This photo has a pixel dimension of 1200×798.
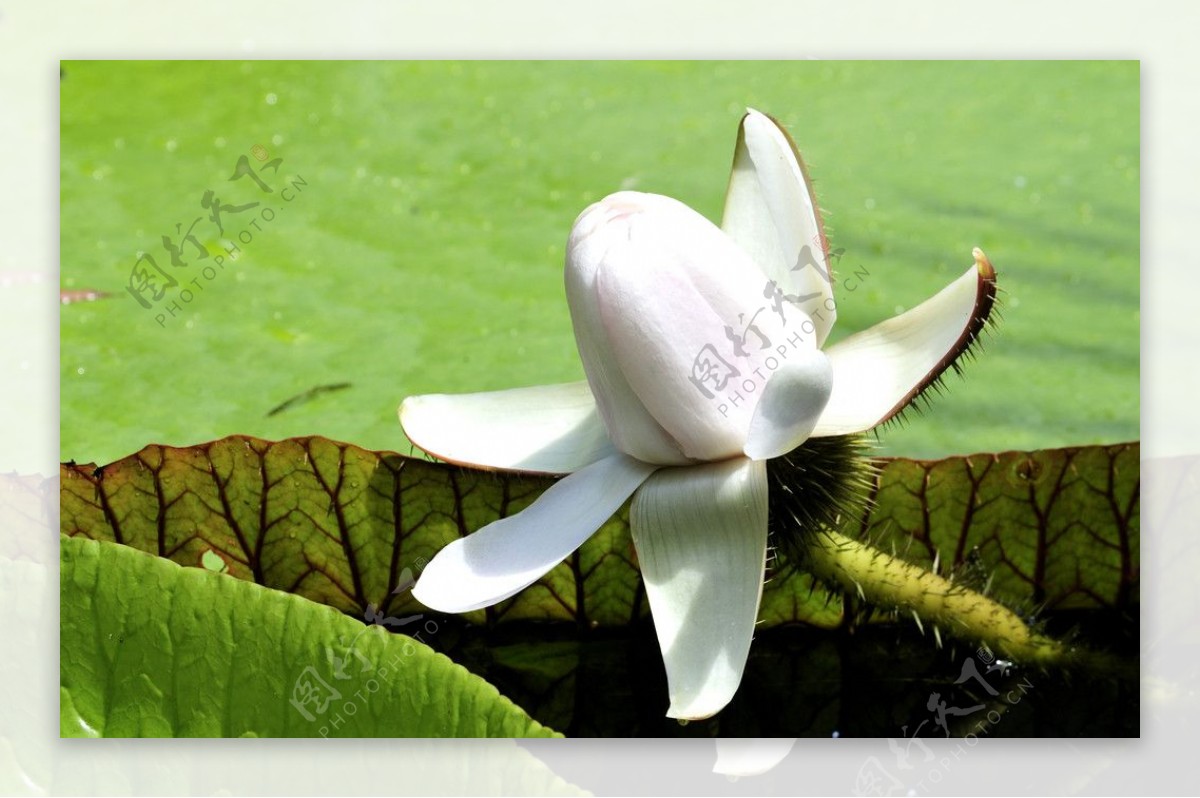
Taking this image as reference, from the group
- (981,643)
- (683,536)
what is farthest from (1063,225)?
(683,536)

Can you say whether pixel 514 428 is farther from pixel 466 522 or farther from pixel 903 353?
pixel 903 353

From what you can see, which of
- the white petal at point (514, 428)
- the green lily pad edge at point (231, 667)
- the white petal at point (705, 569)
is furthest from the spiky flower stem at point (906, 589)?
the green lily pad edge at point (231, 667)

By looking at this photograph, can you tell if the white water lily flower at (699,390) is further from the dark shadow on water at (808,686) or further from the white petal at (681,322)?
the dark shadow on water at (808,686)

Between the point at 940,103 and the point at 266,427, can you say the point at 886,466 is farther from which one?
the point at 266,427

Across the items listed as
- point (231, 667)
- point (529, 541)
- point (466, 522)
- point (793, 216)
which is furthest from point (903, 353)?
point (231, 667)

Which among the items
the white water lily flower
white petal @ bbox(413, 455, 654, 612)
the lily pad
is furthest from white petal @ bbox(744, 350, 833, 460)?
the lily pad

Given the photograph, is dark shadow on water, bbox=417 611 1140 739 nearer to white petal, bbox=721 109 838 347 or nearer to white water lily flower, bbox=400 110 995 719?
white water lily flower, bbox=400 110 995 719
